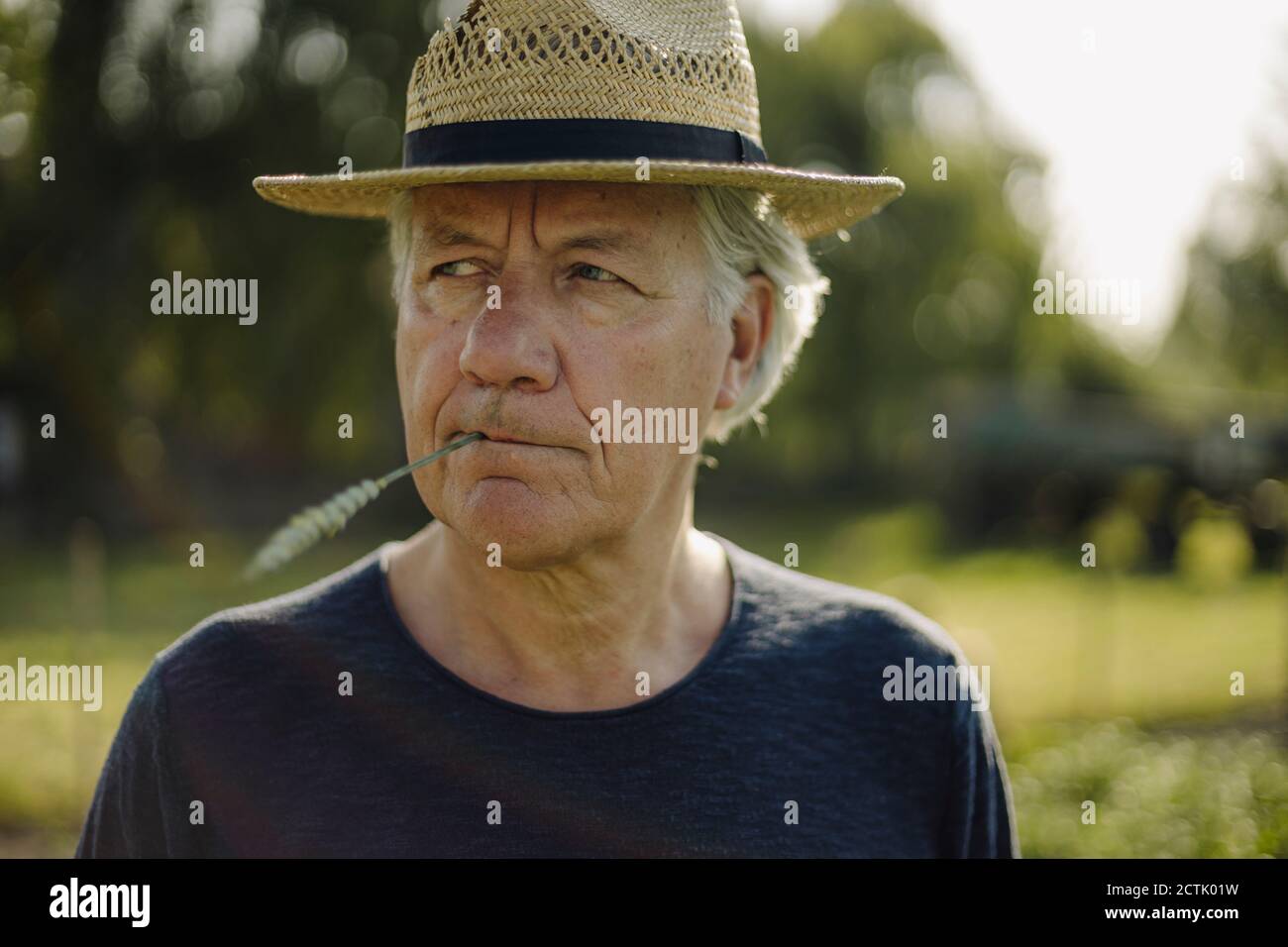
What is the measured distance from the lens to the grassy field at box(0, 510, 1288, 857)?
18.2 feet

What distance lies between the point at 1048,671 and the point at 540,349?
9505mm

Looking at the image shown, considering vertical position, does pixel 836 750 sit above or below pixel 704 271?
below

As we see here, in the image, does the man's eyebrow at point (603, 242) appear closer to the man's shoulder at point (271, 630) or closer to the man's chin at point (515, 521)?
the man's chin at point (515, 521)

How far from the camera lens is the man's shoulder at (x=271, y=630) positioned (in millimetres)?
1977

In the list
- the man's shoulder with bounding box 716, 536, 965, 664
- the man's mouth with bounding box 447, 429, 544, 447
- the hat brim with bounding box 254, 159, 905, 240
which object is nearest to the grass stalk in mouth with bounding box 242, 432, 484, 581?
the man's mouth with bounding box 447, 429, 544, 447

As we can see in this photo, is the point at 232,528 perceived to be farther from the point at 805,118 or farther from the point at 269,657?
the point at 269,657

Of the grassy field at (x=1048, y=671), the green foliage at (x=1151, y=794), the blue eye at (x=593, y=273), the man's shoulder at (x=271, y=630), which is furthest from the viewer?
the grassy field at (x=1048, y=671)

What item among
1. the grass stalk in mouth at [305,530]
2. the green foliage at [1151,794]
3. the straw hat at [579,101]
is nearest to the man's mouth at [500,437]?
the grass stalk in mouth at [305,530]

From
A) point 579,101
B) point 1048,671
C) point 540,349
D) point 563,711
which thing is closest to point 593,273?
point 540,349

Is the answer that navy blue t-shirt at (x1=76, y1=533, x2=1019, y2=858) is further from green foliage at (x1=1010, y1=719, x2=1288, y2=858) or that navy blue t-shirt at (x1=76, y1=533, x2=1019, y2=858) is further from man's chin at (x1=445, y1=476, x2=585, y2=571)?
green foliage at (x1=1010, y1=719, x2=1288, y2=858)

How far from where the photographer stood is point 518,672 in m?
2.00
